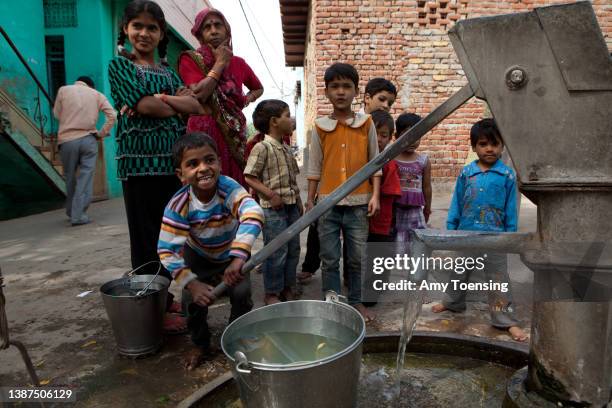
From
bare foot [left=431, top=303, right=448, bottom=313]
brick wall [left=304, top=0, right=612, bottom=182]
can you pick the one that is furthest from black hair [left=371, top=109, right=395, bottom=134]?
brick wall [left=304, top=0, right=612, bottom=182]

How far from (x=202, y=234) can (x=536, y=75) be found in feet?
5.22

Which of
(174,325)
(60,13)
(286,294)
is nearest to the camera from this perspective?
(174,325)

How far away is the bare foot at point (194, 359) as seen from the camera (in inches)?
82.0

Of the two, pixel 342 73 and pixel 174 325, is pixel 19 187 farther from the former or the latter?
pixel 342 73

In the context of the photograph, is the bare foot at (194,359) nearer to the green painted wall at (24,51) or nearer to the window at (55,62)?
the green painted wall at (24,51)

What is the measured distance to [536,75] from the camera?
1089mm

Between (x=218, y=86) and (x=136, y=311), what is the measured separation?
153cm

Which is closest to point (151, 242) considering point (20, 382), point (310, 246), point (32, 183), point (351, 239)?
point (20, 382)

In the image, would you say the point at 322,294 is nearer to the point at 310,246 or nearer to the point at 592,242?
the point at 310,246

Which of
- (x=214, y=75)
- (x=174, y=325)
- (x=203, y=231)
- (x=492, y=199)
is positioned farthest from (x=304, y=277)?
(x=214, y=75)

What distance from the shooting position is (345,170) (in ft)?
8.61

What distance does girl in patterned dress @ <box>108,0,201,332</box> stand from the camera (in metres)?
2.25

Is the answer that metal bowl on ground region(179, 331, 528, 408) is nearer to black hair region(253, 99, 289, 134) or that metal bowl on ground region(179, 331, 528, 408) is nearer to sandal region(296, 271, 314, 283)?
sandal region(296, 271, 314, 283)

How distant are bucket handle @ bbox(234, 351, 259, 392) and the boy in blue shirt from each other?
174 cm
